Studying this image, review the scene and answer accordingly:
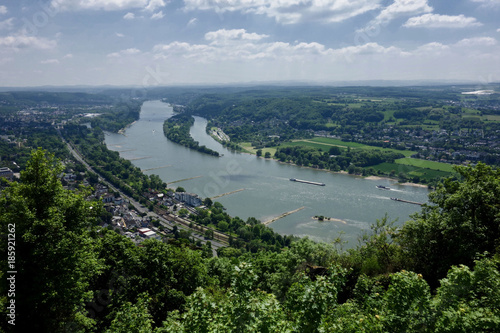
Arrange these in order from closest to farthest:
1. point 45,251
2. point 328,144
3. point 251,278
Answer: point 251,278
point 45,251
point 328,144

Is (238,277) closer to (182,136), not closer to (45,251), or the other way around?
(45,251)

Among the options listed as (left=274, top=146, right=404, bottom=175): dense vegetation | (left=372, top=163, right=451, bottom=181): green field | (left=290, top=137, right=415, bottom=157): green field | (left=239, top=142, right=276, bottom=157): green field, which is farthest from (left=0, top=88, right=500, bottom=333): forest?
(left=290, top=137, right=415, bottom=157): green field

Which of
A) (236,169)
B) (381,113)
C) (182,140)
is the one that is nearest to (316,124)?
(381,113)

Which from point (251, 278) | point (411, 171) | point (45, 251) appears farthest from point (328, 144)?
point (251, 278)

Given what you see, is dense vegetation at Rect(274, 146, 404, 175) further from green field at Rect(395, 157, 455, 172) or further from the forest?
the forest

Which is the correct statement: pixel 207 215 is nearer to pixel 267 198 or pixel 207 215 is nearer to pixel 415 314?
pixel 267 198
